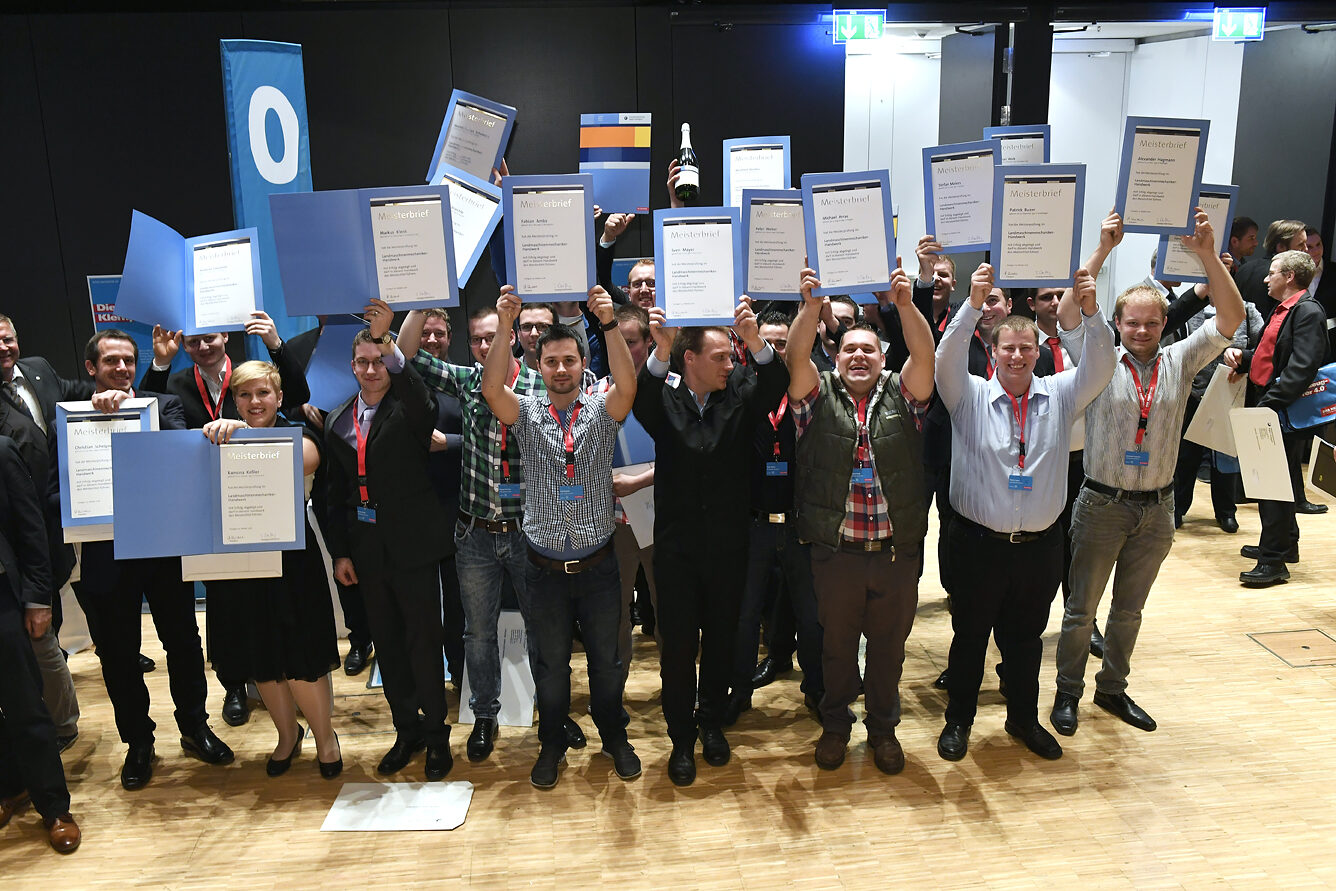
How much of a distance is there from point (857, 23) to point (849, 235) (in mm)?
3742

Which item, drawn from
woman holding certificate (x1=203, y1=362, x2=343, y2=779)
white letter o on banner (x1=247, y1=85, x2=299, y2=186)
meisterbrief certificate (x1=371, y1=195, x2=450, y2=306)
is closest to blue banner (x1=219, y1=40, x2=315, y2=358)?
white letter o on banner (x1=247, y1=85, x2=299, y2=186)

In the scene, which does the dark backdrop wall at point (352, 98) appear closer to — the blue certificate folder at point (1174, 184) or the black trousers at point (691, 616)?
the blue certificate folder at point (1174, 184)

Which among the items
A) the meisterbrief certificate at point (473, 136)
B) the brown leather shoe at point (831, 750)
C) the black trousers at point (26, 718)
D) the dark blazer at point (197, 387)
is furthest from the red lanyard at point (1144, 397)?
the black trousers at point (26, 718)

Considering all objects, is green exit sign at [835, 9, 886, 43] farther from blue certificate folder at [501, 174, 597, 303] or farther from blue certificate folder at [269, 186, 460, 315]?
blue certificate folder at [269, 186, 460, 315]

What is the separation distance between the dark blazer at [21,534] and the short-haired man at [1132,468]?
3.97m

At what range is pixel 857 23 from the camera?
6457 millimetres

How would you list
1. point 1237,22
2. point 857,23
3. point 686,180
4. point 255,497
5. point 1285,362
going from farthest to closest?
point 1237,22 → point 857,23 → point 1285,362 → point 686,180 → point 255,497

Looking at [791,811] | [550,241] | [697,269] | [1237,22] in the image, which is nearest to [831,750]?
[791,811]

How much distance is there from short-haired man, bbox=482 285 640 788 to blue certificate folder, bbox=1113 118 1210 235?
2.00 meters

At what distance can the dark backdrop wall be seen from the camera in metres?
5.81

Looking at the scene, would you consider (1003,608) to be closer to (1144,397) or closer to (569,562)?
(1144,397)

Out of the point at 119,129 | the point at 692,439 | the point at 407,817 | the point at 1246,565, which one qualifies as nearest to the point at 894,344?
the point at 692,439

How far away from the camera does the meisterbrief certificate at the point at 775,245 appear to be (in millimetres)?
3447

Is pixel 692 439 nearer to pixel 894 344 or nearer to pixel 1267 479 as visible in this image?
pixel 894 344
